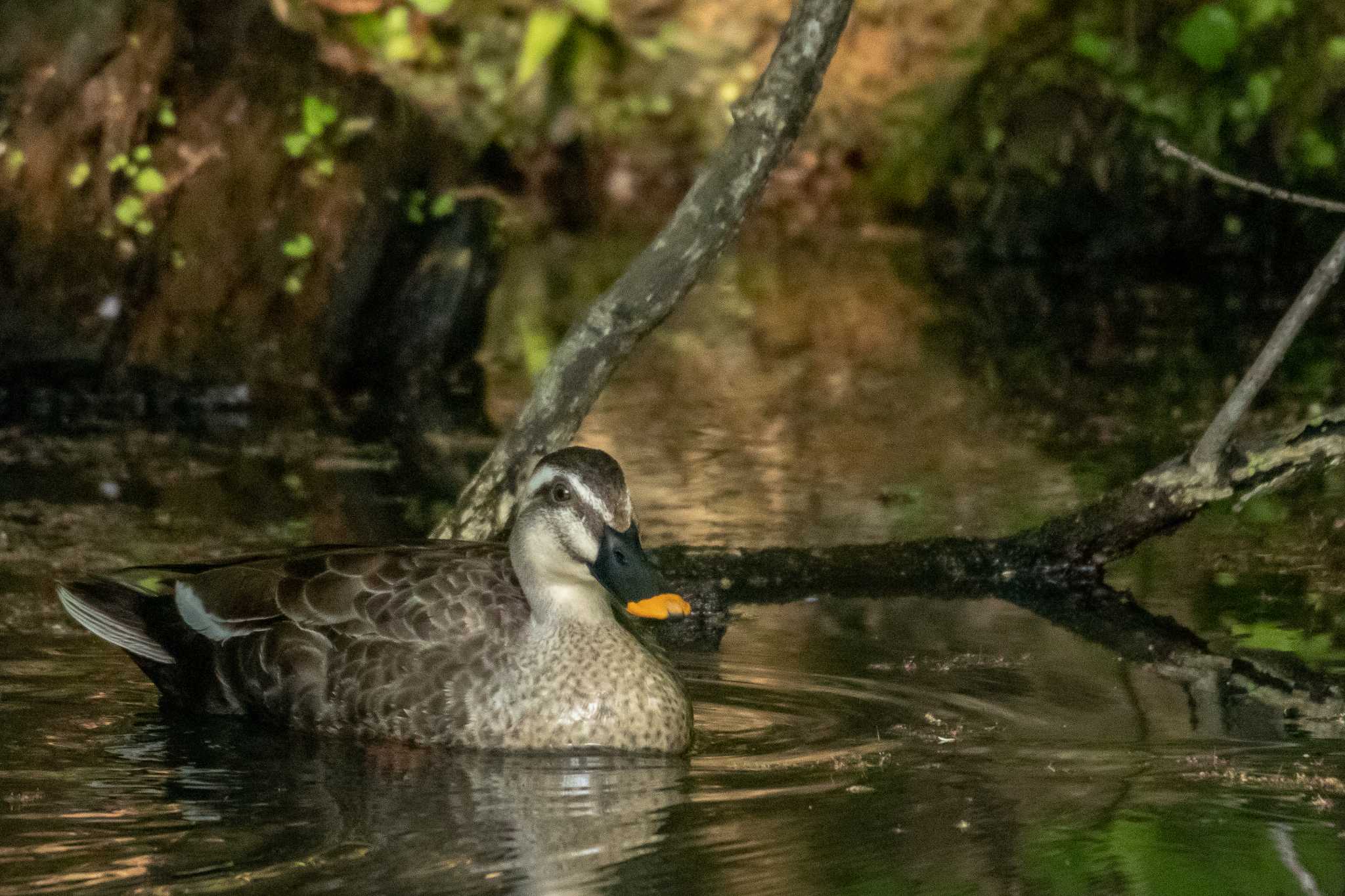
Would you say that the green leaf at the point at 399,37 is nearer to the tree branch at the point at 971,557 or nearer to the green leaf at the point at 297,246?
the green leaf at the point at 297,246

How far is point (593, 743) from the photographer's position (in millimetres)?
5434

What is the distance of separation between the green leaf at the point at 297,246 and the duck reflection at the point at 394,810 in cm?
507

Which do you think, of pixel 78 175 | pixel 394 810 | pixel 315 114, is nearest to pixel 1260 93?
pixel 315 114

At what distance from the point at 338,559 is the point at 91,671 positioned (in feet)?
2.94

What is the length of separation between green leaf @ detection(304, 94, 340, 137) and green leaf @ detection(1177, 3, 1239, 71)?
8.29 meters

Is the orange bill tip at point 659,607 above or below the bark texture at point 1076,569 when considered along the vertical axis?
below

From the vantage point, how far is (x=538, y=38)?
17.5 metres

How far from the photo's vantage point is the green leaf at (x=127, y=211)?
10.2m

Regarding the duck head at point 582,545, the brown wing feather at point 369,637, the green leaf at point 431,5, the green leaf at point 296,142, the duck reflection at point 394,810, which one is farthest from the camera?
the green leaf at point 431,5

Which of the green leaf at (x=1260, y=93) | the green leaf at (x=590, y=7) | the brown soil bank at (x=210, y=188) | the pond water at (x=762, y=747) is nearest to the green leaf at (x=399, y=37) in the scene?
the green leaf at (x=590, y=7)

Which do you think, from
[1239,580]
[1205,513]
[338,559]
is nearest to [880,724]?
[338,559]

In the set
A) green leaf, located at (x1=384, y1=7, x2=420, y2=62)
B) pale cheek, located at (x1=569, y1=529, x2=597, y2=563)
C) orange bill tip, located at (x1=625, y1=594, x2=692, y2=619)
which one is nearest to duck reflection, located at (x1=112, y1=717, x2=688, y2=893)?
orange bill tip, located at (x1=625, y1=594, x2=692, y2=619)

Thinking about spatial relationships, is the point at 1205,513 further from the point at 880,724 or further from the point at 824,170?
the point at 824,170

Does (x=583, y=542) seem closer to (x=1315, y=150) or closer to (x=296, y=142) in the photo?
(x=296, y=142)
